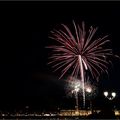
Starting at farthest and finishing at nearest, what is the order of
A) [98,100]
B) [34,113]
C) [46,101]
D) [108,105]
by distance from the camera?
[46,101] < [34,113] < [98,100] < [108,105]

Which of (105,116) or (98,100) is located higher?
(98,100)

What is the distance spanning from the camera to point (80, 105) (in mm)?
139000

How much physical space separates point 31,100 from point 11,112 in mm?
15222

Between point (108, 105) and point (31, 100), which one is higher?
point (31, 100)

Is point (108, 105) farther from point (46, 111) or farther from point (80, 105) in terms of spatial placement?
point (46, 111)

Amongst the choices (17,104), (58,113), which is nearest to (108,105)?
(58,113)

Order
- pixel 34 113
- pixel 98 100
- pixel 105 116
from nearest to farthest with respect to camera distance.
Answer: pixel 105 116, pixel 98 100, pixel 34 113

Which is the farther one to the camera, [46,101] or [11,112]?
[46,101]

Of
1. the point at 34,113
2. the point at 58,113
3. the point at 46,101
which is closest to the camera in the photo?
the point at 58,113

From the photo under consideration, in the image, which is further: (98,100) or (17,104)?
(17,104)

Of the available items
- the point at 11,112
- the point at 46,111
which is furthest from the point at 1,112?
the point at 46,111

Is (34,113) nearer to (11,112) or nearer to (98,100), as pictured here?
(11,112)

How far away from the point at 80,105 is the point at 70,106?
22.9ft

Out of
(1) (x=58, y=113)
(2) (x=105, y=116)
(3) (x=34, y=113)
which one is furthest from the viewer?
(3) (x=34, y=113)
